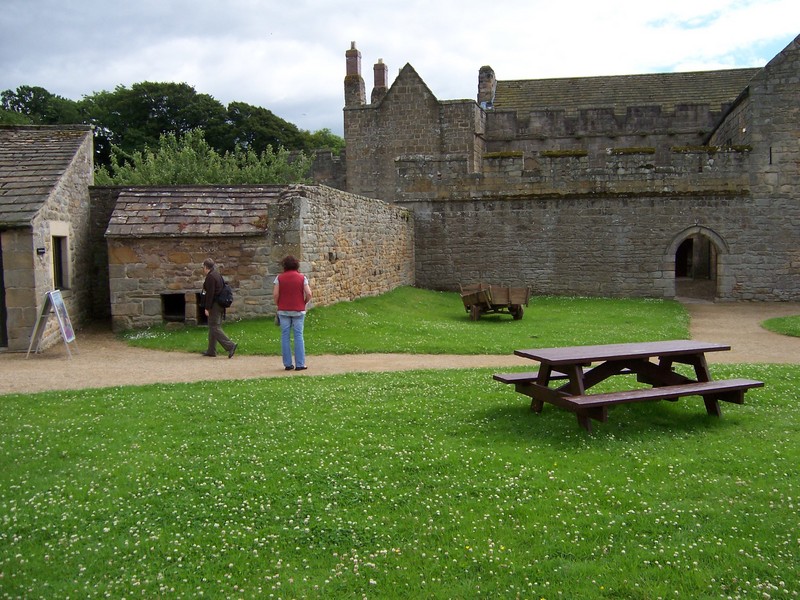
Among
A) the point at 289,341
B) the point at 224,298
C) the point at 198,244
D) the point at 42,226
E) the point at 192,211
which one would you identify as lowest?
the point at 289,341

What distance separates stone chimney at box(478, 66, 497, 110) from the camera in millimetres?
27797

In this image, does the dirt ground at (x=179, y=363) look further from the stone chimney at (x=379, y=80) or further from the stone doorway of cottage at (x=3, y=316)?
the stone chimney at (x=379, y=80)

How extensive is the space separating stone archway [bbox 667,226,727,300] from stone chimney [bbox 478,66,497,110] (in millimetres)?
9531

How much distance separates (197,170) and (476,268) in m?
9.02

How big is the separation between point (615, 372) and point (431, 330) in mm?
6546

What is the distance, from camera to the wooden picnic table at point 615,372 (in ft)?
21.0

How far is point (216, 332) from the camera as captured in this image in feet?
36.3

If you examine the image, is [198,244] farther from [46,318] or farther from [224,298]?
[46,318]

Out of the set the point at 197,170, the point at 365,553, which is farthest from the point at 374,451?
the point at 197,170

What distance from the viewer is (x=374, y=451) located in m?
6.00

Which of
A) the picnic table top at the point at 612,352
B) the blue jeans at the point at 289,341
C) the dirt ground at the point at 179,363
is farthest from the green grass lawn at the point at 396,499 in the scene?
the blue jeans at the point at 289,341

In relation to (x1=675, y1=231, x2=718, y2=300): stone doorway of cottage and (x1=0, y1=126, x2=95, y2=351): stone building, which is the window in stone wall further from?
(x1=675, y1=231, x2=718, y2=300): stone doorway of cottage

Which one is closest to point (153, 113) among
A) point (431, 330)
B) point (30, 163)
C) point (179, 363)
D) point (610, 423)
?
point (30, 163)

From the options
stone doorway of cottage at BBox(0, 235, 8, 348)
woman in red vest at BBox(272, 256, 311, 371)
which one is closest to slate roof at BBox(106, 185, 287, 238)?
stone doorway of cottage at BBox(0, 235, 8, 348)
